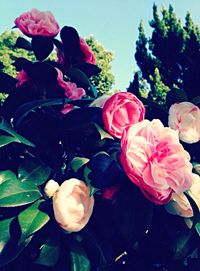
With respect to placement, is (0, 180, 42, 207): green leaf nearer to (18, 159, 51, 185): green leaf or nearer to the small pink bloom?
(18, 159, 51, 185): green leaf

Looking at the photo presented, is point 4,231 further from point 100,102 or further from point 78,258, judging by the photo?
point 100,102

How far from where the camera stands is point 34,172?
673 millimetres

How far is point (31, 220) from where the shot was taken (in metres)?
0.59

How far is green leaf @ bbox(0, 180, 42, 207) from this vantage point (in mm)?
600

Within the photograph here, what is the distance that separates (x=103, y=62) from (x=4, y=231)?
15.5 m

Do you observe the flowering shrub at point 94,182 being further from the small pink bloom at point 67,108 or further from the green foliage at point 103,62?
the green foliage at point 103,62

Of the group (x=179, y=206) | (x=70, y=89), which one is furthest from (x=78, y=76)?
(x=179, y=206)

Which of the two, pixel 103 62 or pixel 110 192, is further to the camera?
pixel 103 62

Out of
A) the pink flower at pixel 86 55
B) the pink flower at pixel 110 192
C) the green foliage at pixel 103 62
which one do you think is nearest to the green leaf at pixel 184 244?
the pink flower at pixel 110 192

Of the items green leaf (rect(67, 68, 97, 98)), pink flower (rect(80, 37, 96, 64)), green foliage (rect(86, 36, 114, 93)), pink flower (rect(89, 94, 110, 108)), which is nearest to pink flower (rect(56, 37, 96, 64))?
pink flower (rect(80, 37, 96, 64))

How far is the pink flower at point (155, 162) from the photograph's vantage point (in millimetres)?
609

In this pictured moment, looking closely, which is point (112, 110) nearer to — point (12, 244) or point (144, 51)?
point (12, 244)

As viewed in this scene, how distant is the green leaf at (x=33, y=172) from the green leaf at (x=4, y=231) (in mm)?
82

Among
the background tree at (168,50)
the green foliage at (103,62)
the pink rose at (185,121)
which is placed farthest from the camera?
the green foliage at (103,62)
